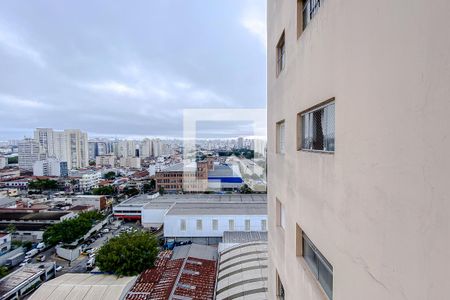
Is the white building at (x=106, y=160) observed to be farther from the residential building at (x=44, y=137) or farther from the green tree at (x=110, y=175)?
the green tree at (x=110, y=175)

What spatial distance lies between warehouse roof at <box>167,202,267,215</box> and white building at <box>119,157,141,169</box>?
101 ft

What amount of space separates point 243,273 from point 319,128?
243 inches

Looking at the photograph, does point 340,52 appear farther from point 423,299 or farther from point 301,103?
point 423,299

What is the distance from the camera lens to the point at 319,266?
5.23 ft

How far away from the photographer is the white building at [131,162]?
4204cm

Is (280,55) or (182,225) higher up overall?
(280,55)

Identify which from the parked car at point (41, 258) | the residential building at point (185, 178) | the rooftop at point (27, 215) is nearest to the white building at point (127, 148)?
the residential building at point (185, 178)

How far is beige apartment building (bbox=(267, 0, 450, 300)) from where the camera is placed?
66cm

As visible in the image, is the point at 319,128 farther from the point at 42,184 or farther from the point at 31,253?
the point at 42,184

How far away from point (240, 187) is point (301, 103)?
69.6ft

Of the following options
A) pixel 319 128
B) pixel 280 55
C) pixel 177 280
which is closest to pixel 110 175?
pixel 177 280

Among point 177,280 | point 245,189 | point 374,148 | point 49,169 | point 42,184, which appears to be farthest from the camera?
point 49,169

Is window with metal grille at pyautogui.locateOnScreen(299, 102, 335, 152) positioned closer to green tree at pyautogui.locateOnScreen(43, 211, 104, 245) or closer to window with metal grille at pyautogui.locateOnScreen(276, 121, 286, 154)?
window with metal grille at pyautogui.locateOnScreen(276, 121, 286, 154)

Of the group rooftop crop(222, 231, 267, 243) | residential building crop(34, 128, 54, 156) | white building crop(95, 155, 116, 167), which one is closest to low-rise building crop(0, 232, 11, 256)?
rooftop crop(222, 231, 267, 243)
